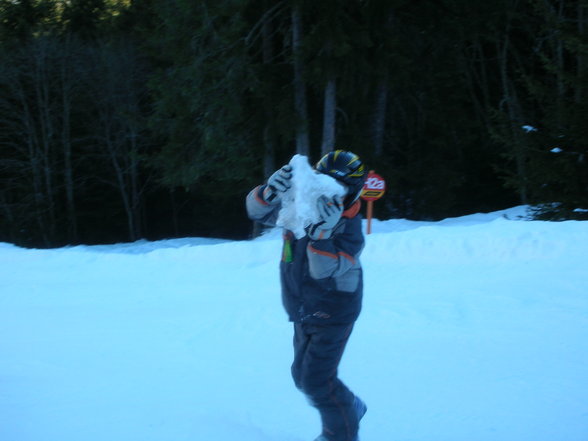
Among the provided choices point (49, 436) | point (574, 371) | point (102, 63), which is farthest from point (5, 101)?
point (574, 371)

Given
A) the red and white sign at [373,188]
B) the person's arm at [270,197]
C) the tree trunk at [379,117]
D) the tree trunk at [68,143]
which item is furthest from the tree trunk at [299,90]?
the person's arm at [270,197]

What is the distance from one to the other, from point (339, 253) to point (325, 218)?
243 millimetres

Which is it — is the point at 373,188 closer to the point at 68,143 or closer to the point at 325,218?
the point at 325,218

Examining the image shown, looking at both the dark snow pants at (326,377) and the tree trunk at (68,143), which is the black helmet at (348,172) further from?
the tree trunk at (68,143)

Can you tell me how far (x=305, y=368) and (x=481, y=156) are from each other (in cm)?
1908

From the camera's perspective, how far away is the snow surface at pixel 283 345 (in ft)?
11.3

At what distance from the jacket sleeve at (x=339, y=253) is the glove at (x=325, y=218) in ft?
0.15

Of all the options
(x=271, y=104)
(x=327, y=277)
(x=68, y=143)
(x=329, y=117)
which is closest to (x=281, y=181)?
(x=327, y=277)

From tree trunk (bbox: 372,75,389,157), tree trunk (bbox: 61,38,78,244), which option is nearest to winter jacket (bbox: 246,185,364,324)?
tree trunk (bbox: 372,75,389,157)

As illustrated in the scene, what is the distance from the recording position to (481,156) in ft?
66.5

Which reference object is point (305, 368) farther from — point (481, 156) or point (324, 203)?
point (481, 156)

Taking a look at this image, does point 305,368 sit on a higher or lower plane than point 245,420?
higher

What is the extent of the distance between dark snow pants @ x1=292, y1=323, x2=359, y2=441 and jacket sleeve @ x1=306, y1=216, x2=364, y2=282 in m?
0.30

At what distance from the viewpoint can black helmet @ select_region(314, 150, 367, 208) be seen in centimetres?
271
